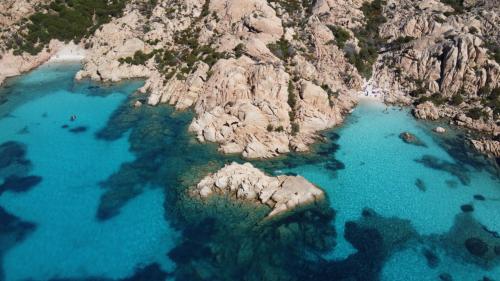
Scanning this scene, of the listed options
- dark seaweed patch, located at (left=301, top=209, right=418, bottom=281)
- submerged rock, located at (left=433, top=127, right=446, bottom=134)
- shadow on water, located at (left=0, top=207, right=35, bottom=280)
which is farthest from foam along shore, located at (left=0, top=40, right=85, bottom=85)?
submerged rock, located at (left=433, top=127, right=446, bottom=134)

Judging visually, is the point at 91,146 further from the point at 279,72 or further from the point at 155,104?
the point at 279,72

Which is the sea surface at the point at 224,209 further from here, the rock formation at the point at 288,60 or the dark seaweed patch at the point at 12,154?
the rock formation at the point at 288,60

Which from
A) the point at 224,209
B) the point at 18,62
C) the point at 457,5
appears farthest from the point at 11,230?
the point at 457,5

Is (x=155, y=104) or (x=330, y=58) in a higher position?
(x=330, y=58)

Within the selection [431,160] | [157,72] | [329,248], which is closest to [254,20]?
[157,72]

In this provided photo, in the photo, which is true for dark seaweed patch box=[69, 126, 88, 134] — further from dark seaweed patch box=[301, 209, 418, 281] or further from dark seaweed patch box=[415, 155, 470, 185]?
dark seaweed patch box=[415, 155, 470, 185]

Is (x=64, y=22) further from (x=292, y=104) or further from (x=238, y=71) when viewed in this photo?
(x=292, y=104)

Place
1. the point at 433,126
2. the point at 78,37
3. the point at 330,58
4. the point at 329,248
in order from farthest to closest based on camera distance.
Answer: the point at 78,37 → the point at 330,58 → the point at 433,126 → the point at 329,248
